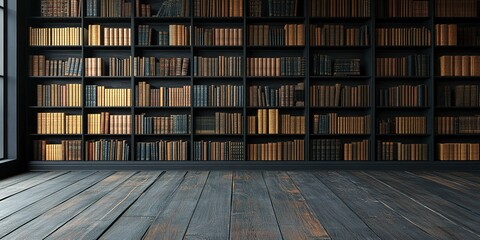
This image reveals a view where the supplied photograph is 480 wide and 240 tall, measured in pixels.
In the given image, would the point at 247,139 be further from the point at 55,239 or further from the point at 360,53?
the point at 55,239

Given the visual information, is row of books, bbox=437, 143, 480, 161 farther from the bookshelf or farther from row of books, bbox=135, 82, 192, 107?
row of books, bbox=135, 82, 192, 107

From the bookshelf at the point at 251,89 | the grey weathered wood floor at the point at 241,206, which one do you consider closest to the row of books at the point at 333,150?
the bookshelf at the point at 251,89

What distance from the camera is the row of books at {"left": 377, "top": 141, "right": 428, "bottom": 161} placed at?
19.5ft

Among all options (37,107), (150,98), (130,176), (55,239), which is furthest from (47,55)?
(55,239)

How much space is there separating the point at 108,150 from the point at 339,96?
3117mm

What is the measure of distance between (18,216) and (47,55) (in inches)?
138

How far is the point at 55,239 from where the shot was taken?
268 cm

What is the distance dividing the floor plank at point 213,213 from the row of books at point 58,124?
2114 mm

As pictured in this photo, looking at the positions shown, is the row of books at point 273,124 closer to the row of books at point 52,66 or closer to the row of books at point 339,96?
the row of books at point 339,96

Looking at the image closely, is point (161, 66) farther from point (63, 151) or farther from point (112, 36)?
point (63, 151)

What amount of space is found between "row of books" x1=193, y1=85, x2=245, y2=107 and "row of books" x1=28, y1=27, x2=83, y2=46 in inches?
66.3

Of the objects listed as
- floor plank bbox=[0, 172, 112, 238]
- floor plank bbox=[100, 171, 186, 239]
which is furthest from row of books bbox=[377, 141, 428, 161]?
floor plank bbox=[0, 172, 112, 238]

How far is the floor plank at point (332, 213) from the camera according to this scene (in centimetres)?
282

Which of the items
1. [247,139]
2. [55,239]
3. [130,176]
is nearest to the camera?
[55,239]
